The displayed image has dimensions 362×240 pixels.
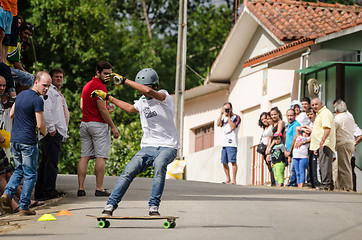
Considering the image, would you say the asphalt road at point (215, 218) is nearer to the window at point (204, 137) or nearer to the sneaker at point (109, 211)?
the sneaker at point (109, 211)

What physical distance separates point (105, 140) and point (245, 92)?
59.5ft

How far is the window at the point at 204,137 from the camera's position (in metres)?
34.3

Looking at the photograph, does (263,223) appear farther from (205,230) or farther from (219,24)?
(219,24)

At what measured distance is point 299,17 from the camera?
2611cm

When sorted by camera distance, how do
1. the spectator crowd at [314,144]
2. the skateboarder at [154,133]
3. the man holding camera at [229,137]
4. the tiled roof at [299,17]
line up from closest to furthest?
1. the skateboarder at [154,133]
2. the spectator crowd at [314,144]
3. the man holding camera at [229,137]
4. the tiled roof at [299,17]

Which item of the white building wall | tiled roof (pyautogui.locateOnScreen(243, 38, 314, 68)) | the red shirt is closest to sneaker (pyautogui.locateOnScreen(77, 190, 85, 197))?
the red shirt

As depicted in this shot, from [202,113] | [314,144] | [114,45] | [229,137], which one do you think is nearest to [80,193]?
[314,144]

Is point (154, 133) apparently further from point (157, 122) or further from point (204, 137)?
point (204, 137)

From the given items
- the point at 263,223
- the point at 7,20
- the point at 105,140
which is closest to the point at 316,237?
the point at 263,223

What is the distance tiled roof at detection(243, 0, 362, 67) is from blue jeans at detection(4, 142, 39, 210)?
13.7 meters

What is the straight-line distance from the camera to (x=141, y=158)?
29.2 feet

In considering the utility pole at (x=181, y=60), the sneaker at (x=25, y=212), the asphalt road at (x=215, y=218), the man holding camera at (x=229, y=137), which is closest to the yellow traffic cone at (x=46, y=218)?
the asphalt road at (x=215, y=218)

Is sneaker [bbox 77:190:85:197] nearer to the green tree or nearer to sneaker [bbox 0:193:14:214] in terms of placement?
sneaker [bbox 0:193:14:214]

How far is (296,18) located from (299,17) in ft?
0.86
